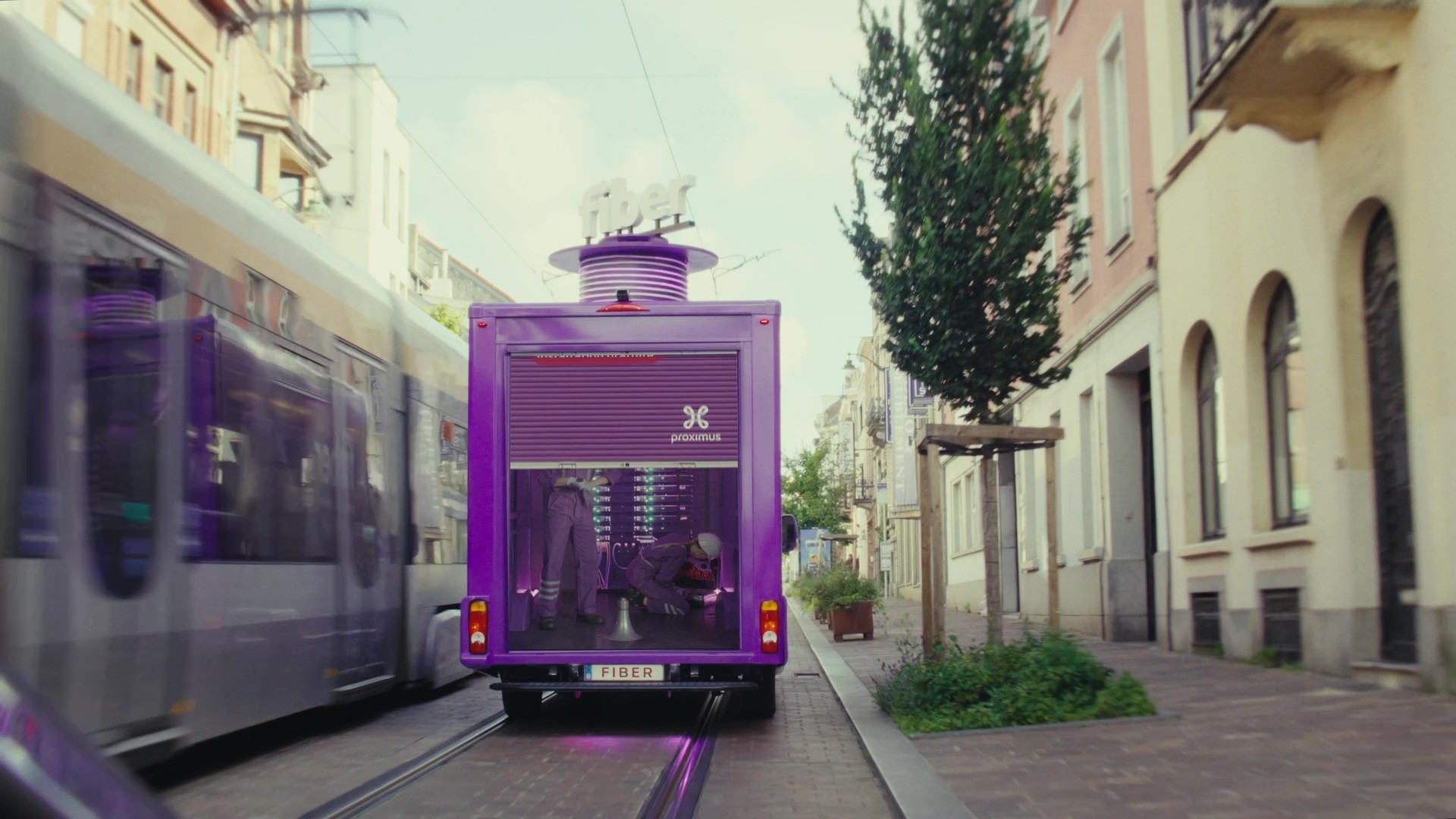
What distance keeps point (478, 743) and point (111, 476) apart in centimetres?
394

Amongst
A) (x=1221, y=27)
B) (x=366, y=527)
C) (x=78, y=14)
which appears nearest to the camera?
(x=366, y=527)

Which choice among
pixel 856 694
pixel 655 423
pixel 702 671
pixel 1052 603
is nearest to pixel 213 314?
pixel 655 423

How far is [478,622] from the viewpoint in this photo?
10.0m

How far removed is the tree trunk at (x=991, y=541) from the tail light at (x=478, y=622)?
11.7ft

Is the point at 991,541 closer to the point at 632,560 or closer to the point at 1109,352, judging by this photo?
the point at 632,560

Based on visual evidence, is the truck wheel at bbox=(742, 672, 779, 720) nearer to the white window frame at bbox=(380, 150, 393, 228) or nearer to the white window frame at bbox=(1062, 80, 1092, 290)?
the white window frame at bbox=(1062, 80, 1092, 290)

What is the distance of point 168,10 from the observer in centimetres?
2505

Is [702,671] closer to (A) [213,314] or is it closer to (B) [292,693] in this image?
(B) [292,693]

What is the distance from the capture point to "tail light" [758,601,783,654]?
9852mm

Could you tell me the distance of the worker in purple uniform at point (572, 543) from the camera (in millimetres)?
10594

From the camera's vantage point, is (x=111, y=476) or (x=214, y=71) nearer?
(x=111, y=476)

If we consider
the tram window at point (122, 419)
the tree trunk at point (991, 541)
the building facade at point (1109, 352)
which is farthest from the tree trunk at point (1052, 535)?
the tram window at point (122, 419)

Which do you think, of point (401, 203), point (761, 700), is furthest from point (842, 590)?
point (401, 203)

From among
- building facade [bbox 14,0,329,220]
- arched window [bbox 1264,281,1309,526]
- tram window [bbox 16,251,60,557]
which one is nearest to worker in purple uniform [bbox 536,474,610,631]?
tram window [bbox 16,251,60,557]
